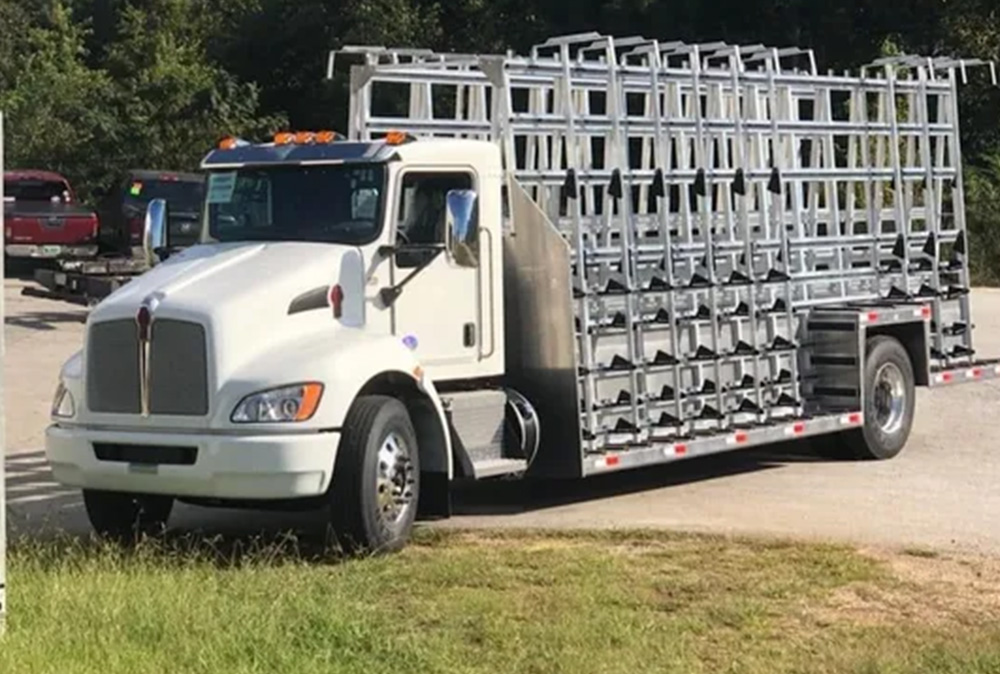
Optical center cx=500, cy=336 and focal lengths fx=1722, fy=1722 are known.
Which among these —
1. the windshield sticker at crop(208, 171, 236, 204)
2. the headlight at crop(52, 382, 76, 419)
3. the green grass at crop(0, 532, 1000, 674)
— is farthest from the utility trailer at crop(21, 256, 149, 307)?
the green grass at crop(0, 532, 1000, 674)

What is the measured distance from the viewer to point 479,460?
11.1 m

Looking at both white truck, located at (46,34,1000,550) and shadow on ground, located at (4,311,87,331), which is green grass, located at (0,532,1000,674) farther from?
shadow on ground, located at (4,311,87,331)

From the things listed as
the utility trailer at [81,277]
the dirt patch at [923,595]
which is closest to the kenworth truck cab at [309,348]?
the dirt patch at [923,595]

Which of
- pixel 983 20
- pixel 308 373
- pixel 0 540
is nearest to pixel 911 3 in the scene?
pixel 983 20

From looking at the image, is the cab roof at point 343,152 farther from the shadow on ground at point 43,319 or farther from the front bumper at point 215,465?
the shadow on ground at point 43,319

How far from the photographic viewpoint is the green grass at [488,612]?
7.54 meters

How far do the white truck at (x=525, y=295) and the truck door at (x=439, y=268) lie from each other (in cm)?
2

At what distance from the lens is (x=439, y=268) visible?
11.0 meters

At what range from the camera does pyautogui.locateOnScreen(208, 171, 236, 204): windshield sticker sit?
1134cm

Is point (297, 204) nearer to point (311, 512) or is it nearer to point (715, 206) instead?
point (311, 512)

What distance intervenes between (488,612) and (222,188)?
4073mm

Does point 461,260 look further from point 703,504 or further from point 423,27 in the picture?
point 423,27

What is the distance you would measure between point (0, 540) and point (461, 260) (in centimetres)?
417

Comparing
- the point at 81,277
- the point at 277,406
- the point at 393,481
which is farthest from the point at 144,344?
the point at 81,277
